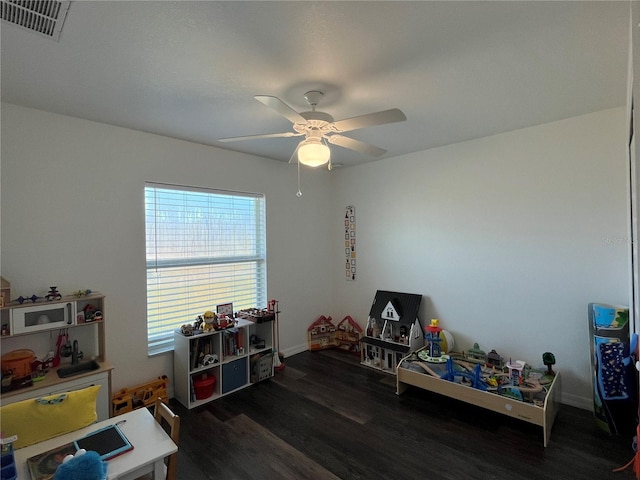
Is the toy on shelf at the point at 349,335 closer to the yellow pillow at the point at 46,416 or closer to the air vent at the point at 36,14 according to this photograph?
the yellow pillow at the point at 46,416

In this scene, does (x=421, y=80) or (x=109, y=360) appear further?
(x=109, y=360)

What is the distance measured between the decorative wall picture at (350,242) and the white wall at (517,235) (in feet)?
1.29

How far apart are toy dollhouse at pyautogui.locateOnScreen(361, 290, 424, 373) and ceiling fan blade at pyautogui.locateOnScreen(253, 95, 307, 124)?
2.67 metres

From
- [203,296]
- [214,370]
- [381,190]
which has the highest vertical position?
[381,190]

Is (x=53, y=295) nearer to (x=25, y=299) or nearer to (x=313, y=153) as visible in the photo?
(x=25, y=299)

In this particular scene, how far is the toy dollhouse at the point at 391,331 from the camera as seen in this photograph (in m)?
3.54

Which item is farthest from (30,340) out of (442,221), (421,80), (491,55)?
(442,221)

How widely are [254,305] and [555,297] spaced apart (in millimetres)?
3236

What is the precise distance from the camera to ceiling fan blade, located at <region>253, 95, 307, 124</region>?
5.17ft

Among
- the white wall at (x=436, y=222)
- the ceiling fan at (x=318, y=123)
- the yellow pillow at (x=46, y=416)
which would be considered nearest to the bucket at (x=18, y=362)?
the white wall at (x=436, y=222)

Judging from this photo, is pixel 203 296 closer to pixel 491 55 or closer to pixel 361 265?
pixel 361 265

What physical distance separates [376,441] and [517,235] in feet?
7.67

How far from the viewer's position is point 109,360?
2.70 metres

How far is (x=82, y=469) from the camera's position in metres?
1.16
